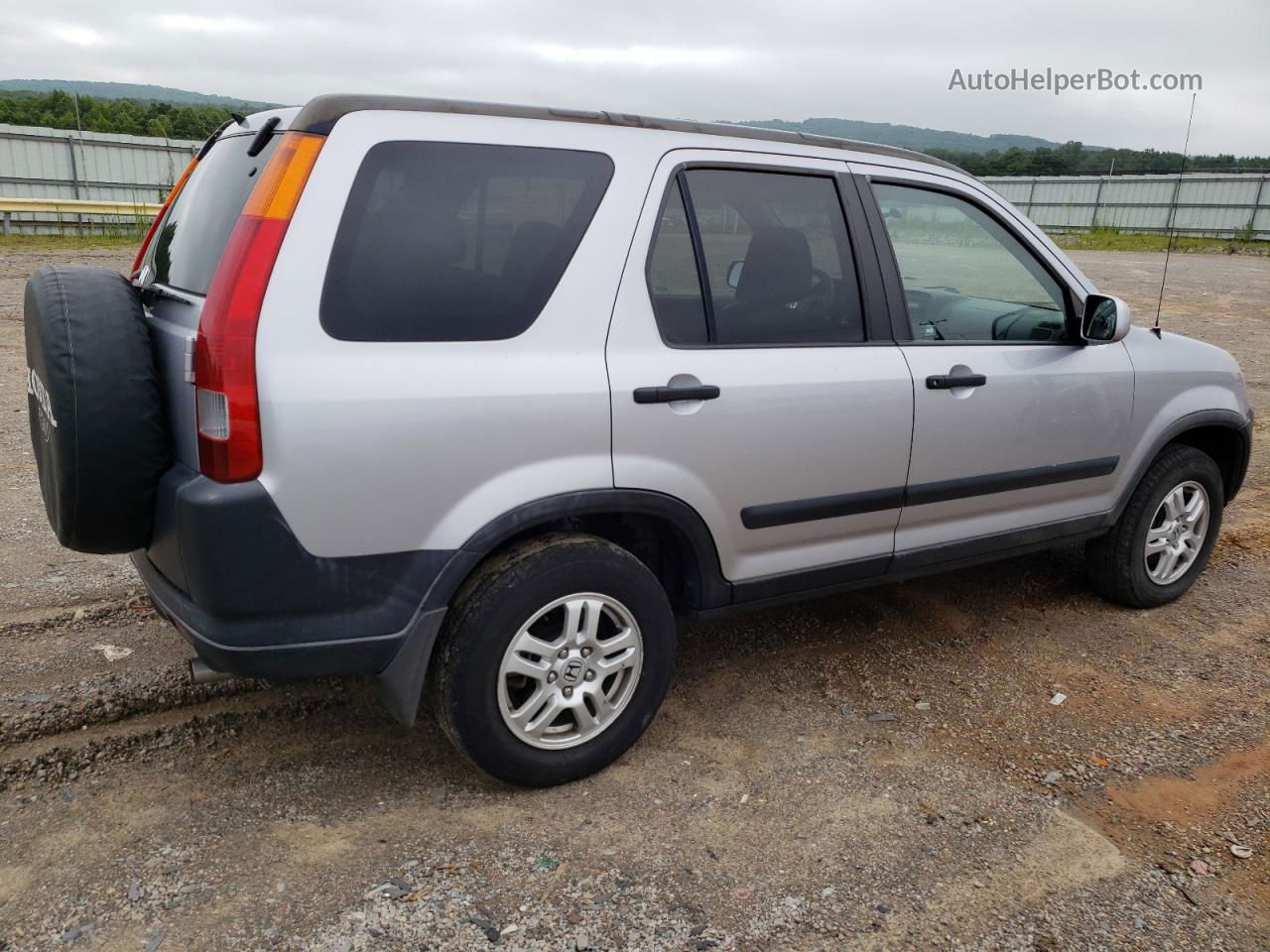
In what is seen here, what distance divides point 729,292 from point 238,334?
1418 millimetres

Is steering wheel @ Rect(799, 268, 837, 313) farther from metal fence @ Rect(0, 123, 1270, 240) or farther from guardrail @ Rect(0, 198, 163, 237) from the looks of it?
guardrail @ Rect(0, 198, 163, 237)

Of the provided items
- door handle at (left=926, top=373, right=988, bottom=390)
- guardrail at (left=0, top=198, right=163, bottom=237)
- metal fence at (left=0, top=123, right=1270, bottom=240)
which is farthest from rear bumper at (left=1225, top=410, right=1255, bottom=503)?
guardrail at (left=0, top=198, right=163, bottom=237)

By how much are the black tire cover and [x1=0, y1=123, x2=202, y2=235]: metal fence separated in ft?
67.0

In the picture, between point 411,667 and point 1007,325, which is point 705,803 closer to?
point 411,667

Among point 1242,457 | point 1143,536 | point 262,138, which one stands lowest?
point 1143,536

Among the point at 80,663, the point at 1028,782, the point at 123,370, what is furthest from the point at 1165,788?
the point at 80,663

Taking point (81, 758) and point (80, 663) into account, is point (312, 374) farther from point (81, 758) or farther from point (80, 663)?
point (80, 663)

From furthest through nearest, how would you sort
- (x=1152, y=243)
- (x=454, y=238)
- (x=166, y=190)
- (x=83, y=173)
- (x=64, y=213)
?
(x=1152, y=243) < (x=166, y=190) < (x=83, y=173) < (x=64, y=213) < (x=454, y=238)

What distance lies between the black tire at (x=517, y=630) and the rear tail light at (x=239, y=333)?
68 cm

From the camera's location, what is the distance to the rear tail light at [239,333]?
224 centimetres

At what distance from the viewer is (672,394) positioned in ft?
9.02

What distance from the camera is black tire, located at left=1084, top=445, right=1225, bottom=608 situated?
4160mm

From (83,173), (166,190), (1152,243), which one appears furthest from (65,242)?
(1152,243)

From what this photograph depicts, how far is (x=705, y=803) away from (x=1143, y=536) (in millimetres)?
2480
